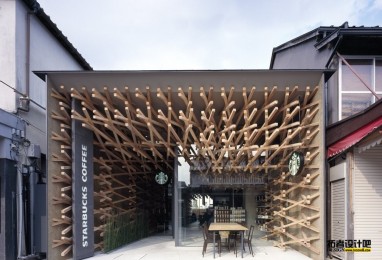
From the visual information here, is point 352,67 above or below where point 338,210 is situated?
above

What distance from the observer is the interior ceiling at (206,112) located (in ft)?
32.3

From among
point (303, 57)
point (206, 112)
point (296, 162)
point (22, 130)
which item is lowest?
point (296, 162)

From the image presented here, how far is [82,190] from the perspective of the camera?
1023 cm

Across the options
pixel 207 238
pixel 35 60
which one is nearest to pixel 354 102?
pixel 207 238

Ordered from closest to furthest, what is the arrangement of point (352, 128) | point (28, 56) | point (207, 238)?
1. point (352, 128)
2. point (207, 238)
3. point (28, 56)

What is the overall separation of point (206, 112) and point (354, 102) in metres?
4.77

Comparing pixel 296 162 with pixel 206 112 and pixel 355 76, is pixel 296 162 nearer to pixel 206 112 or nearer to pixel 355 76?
pixel 206 112

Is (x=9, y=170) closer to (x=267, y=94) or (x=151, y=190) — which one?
(x=151, y=190)

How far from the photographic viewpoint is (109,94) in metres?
10.1

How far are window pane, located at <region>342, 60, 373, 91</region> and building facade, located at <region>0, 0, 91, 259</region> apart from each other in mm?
10010

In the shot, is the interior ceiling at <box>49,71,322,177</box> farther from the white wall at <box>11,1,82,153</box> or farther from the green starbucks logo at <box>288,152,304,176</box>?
the white wall at <box>11,1,82,153</box>

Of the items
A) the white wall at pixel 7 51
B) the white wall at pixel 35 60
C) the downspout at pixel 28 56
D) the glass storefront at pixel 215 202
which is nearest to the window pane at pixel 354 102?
the glass storefront at pixel 215 202

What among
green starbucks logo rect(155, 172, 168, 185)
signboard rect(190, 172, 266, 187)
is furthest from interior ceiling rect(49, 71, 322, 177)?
green starbucks logo rect(155, 172, 168, 185)

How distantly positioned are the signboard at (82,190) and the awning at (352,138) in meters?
7.14
